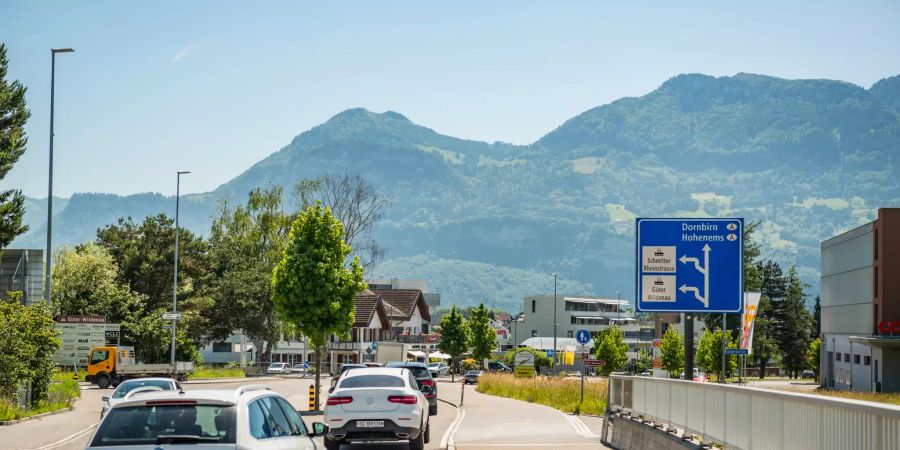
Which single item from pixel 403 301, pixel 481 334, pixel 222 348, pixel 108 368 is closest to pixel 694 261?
pixel 108 368

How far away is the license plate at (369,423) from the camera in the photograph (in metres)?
21.6

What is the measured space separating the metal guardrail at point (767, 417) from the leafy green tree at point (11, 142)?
27874 mm

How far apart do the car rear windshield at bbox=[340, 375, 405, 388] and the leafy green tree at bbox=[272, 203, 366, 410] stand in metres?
19.0

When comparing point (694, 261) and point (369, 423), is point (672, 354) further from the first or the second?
point (369, 423)

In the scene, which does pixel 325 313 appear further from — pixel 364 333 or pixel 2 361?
pixel 364 333

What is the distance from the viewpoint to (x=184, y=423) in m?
9.68

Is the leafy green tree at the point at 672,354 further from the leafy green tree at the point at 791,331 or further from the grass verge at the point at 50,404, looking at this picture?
the grass verge at the point at 50,404

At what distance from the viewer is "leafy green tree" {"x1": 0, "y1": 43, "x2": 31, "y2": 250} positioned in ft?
135

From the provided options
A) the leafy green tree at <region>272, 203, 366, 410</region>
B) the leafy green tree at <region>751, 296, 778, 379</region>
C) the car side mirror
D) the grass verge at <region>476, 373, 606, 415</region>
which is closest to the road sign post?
the car side mirror

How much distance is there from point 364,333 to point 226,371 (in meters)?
29.8

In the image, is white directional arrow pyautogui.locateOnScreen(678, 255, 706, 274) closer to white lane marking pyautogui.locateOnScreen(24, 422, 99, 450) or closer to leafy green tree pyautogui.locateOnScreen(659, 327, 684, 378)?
white lane marking pyautogui.locateOnScreen(24, 422, 99, 450)

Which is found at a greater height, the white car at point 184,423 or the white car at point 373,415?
the white car at point 184,423

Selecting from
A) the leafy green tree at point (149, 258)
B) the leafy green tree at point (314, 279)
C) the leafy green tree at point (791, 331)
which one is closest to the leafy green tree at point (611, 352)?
the leafy green tree at point (149, 258)

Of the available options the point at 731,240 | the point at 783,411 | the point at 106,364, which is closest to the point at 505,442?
the point at 731,240
